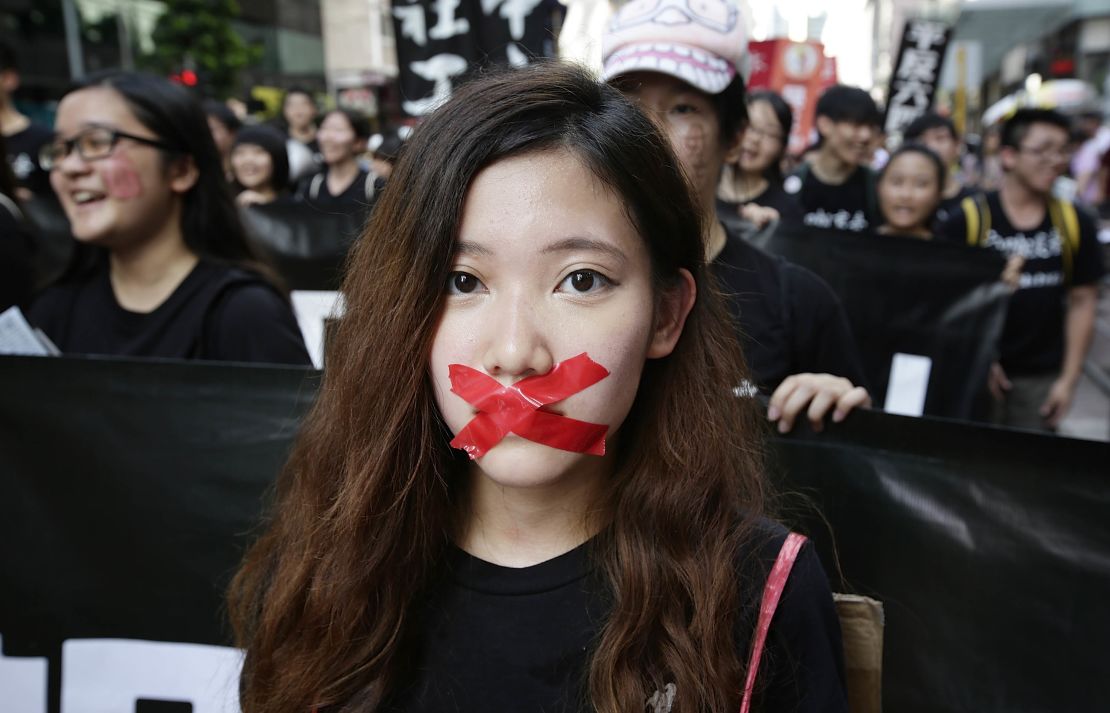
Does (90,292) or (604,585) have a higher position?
(90,292)

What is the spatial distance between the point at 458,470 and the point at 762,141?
393 centimetres

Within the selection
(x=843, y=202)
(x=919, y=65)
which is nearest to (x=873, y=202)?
(x=843, y=202)

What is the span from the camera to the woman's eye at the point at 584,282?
121cm

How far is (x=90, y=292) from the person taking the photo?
8.44 feet

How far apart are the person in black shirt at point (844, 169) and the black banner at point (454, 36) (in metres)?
1.78

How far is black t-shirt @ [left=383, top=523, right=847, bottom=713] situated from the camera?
1253 millimetres

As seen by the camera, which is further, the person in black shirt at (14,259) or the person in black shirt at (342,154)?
the person in black shirt at (342,154)

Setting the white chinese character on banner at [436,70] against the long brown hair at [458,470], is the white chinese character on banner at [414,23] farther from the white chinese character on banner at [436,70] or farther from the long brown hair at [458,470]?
the long brown hair at [458,470]

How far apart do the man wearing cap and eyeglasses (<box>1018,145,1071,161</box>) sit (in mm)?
2624

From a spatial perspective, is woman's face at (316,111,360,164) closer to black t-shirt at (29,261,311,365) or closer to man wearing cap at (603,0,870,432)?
black t-shirt at (29,261,311,365)

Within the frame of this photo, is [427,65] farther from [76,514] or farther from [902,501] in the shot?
[902,501]

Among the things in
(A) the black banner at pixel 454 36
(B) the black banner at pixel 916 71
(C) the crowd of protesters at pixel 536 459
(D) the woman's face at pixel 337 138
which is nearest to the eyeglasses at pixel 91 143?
(C) the crowd of protesters at pixel 536 459

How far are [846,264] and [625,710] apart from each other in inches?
112

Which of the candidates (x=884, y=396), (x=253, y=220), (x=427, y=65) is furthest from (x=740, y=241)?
(x=253, y=220)
